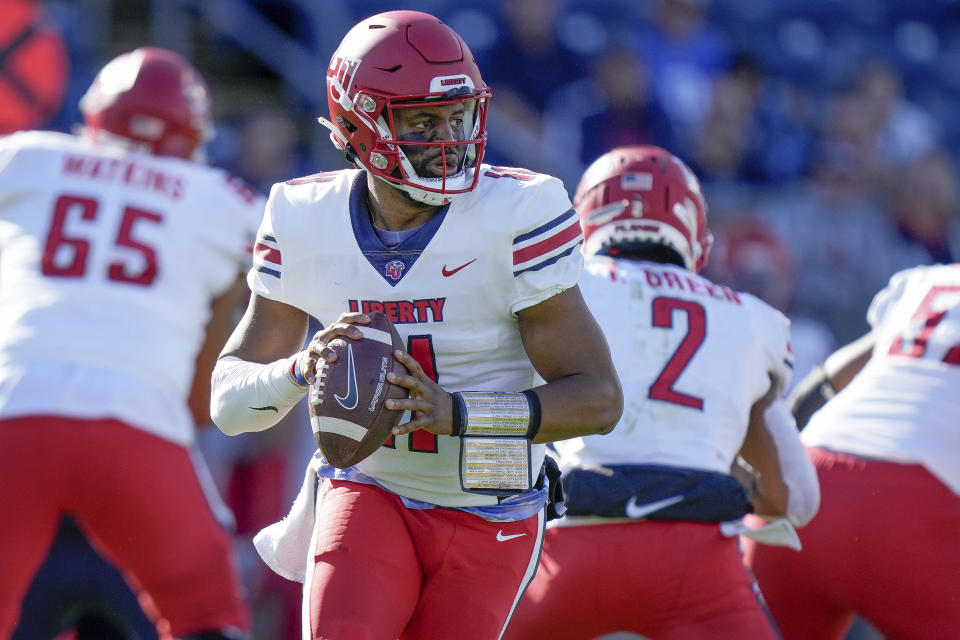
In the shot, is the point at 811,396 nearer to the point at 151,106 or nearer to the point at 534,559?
the point at 534,559

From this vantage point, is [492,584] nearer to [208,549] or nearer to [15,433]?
[208,549]

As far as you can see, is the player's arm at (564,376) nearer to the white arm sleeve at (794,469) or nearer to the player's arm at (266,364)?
the player's arm at (266,364)

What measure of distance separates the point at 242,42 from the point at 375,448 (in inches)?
220

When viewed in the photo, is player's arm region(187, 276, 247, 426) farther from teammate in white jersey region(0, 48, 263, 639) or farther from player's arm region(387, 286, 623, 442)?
player's arm region(387, 286, 623, 442)

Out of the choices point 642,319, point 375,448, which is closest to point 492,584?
point 375,448

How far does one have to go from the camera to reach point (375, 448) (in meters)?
3.02

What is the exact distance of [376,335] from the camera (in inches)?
117

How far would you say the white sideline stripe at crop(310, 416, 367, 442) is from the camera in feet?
9.67

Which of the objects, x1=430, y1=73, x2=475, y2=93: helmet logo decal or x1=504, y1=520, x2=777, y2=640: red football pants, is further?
x1=504, y1=520, x2=777, y2=640: red football pants

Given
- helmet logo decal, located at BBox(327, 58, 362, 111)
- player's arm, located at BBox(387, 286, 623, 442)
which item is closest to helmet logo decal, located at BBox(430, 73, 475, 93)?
helmet logo decal, located at BBox(327, 58, 362, 111)

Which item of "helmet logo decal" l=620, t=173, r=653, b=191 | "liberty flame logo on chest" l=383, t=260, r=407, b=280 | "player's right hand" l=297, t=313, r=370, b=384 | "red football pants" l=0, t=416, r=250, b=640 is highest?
"helmet logo decal" l=620, t=173, r=653, b=191

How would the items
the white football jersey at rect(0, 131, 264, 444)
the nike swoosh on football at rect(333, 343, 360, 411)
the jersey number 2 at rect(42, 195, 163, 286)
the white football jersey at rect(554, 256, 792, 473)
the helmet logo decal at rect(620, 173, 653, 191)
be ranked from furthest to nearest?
the jersey number 2 at rect(42, 195, 163, 286), the white football jersey at rect(0, 131, 264, 444), the helmet logo decal at rect(620, 173, 653, 191), the white football jersey at rect(554, 256, 792, 473), the nike swoosh on football at rect(333, 343, 360, 411)

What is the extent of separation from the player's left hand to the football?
19 mm

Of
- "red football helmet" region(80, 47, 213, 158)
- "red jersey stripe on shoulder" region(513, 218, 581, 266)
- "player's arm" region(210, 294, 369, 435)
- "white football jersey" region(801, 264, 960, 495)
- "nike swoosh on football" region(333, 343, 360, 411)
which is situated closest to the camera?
"nike swoosh on football" region(333, 343, 360, 411)
